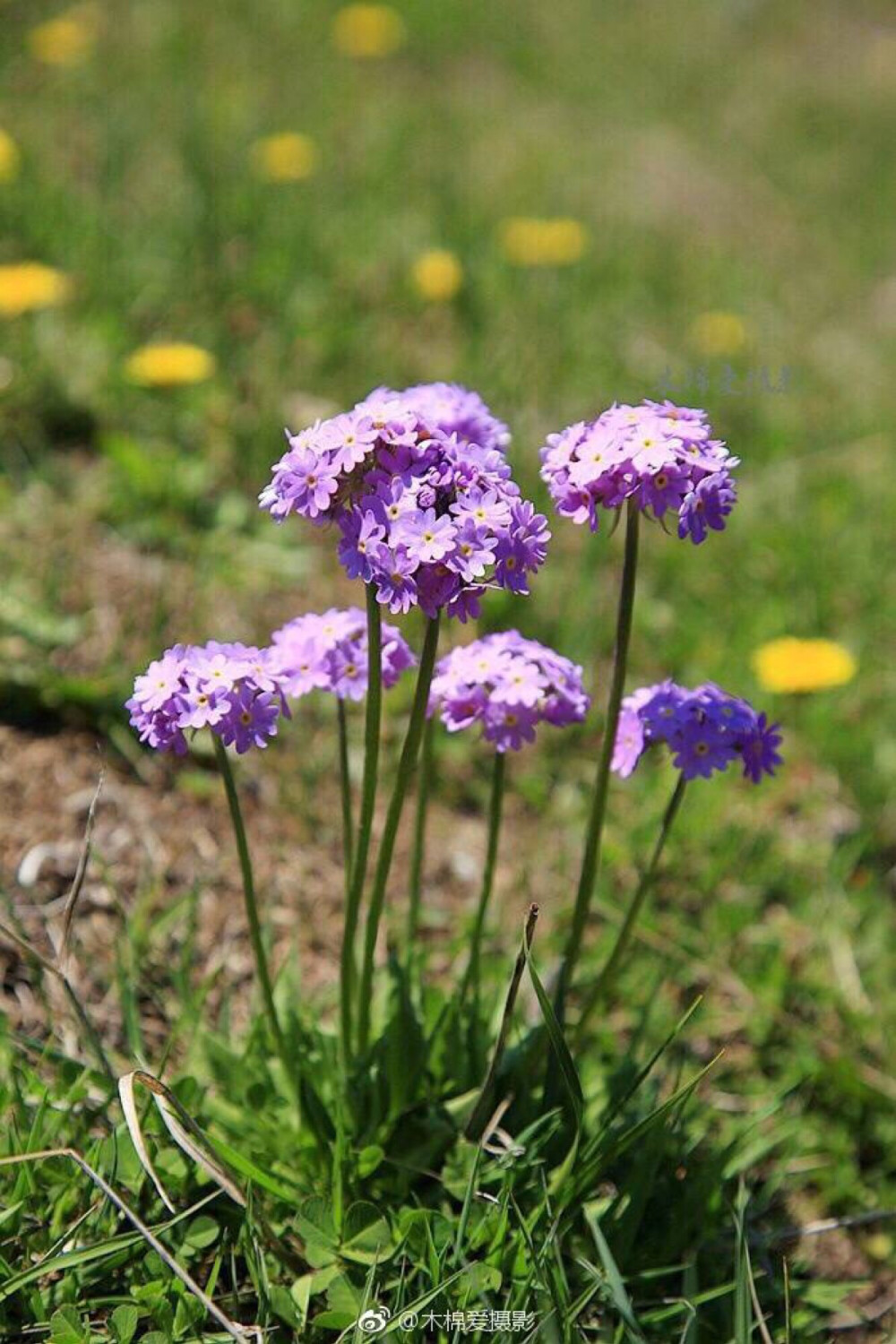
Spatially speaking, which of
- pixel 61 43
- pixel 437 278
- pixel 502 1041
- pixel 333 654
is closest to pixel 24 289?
pixel 437 278

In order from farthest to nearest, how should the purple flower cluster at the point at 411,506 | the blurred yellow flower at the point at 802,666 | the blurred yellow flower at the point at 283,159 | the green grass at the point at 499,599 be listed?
the blurred yellow flower at the point at 283,159 < the blurred yellow flower at the point at 802,666 < the green grass at the point at 499,599 < the purple flower cluster at the point at 411,506

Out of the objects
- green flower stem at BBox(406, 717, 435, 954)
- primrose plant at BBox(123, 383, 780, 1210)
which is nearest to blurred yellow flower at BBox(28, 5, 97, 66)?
primrose plant at BBox(123, 383, 780, 1210)

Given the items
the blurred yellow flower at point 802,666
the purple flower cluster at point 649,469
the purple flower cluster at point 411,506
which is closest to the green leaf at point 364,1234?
the purple flower cluster at point 411,506

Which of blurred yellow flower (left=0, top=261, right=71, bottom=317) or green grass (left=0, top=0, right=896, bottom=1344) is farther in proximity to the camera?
blurred yellow flower (left=0, top=261, right=71, bottom=317)

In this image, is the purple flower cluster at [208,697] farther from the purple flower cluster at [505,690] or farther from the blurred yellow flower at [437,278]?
the blurred yellow flower at [437,278]

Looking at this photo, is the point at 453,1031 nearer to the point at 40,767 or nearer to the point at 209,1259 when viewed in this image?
the point at 209,1259

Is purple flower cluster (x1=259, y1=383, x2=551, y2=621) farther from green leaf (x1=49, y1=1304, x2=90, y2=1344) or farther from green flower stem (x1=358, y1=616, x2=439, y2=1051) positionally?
green leaf (x1=49, y1=1304, x2=90, y2=1344)

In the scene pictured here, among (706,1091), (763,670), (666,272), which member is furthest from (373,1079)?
(666,272)
